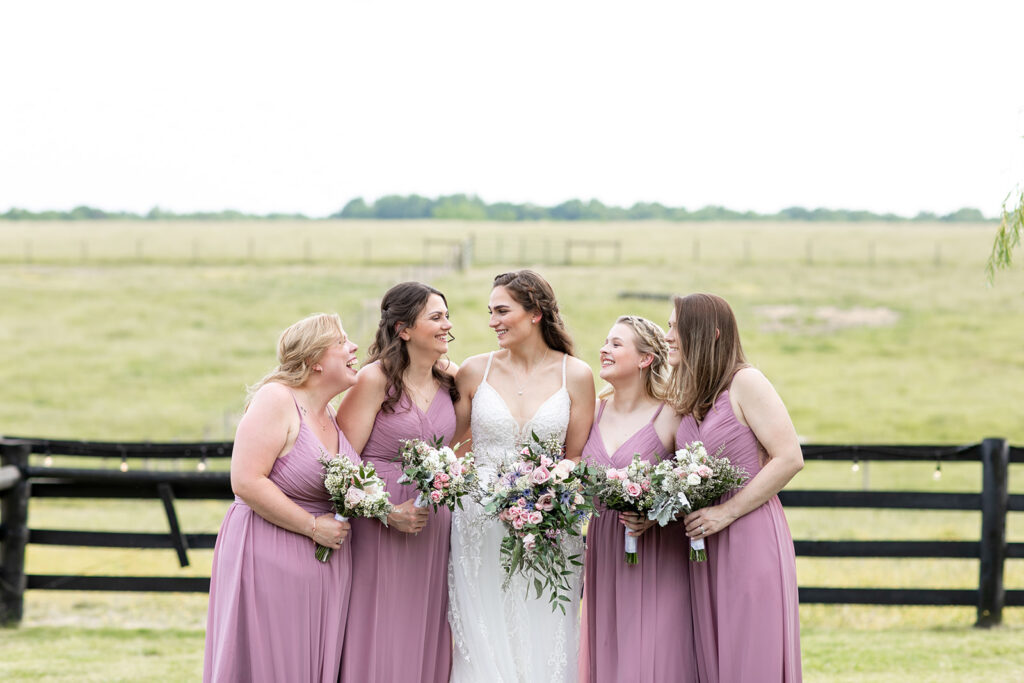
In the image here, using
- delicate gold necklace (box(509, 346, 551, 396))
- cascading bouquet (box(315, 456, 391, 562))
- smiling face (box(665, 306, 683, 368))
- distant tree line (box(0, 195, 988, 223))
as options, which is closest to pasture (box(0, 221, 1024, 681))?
cascading bouquet (box(315, 456, 391, 562))

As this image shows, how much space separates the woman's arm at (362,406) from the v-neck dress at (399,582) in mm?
50

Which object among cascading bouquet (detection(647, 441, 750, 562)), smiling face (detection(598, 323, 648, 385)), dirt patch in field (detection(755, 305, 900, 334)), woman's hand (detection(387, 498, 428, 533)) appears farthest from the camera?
dirt patch in field (detection(755, 305, 900, 334))

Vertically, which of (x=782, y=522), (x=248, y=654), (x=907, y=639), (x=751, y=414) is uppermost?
(x=751, y=414)

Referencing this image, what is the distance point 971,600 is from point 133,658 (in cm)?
634

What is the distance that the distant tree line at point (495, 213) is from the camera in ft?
309

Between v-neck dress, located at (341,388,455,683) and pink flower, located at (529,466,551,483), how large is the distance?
2.69 ft

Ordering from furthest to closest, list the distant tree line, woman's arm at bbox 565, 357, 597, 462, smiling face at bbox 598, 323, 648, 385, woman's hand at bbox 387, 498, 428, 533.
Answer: the distant tree line, woman's arm at bbox 565, 357, 597, 462, smiling face at bbox 598, 323, 648, 385, woman's hand at bbox 387, 498, 428, 533

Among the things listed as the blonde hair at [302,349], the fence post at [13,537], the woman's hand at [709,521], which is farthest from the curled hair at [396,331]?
the fence post at [13,537]

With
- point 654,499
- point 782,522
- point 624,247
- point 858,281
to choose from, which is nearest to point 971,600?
point 782,522

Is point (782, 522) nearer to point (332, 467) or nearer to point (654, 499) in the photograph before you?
point (654, 499)

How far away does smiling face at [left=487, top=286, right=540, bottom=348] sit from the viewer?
18.4ft

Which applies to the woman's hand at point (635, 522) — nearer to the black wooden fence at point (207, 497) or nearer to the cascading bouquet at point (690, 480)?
the cascading bouquet at point (690, 480)

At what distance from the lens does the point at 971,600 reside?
7859 mm

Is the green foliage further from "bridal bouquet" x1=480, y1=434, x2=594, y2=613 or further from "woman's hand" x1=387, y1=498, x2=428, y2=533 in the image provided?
"woman's hand" x1=387, y1=498, x2=428, y2=533
